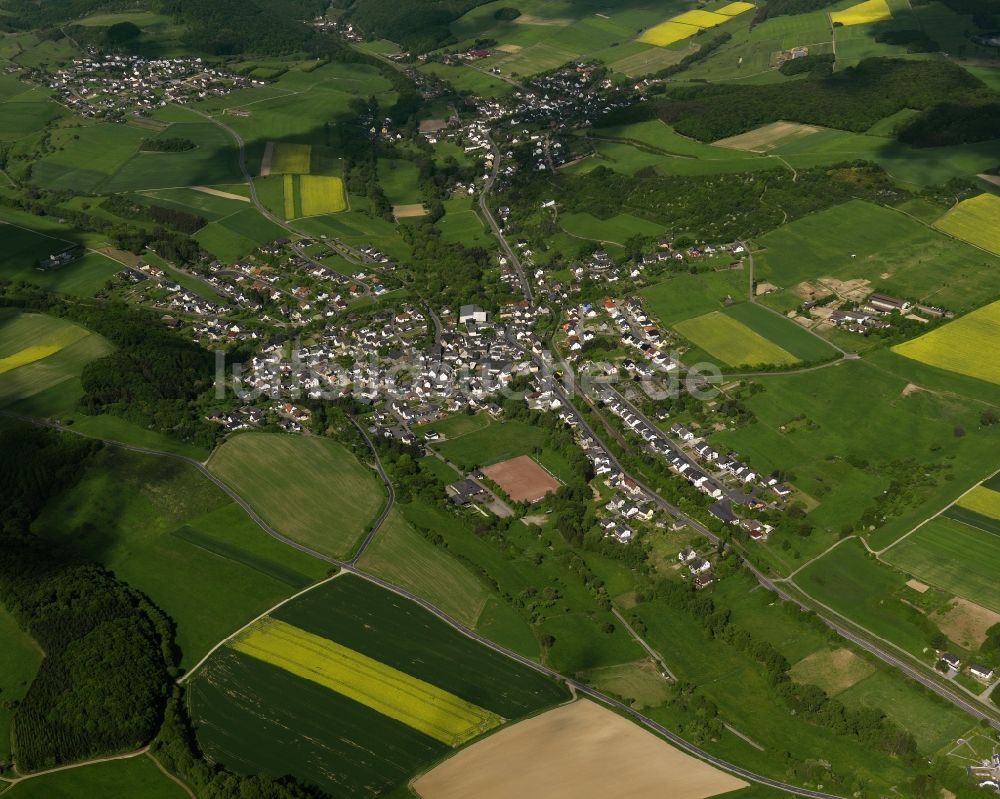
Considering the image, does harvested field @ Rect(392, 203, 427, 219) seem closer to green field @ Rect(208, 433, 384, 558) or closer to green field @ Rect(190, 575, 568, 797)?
green field @ Rect(208, 433, 384, 558)

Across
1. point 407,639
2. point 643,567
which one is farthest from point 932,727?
point 407,639

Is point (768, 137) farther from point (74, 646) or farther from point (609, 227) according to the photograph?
point (74, 646)

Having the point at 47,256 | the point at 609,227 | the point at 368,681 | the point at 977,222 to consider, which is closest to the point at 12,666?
the point at 368,681

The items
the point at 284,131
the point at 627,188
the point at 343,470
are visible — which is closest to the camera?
the point at 343,470

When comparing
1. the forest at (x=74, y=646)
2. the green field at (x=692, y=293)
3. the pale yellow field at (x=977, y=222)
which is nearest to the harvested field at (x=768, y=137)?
the pale yellow field at (x=977, y=222)

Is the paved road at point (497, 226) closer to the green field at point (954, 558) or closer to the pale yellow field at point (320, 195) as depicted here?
the pale yellow field at point (320, 195)

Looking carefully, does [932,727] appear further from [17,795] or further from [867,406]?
[17,795]
